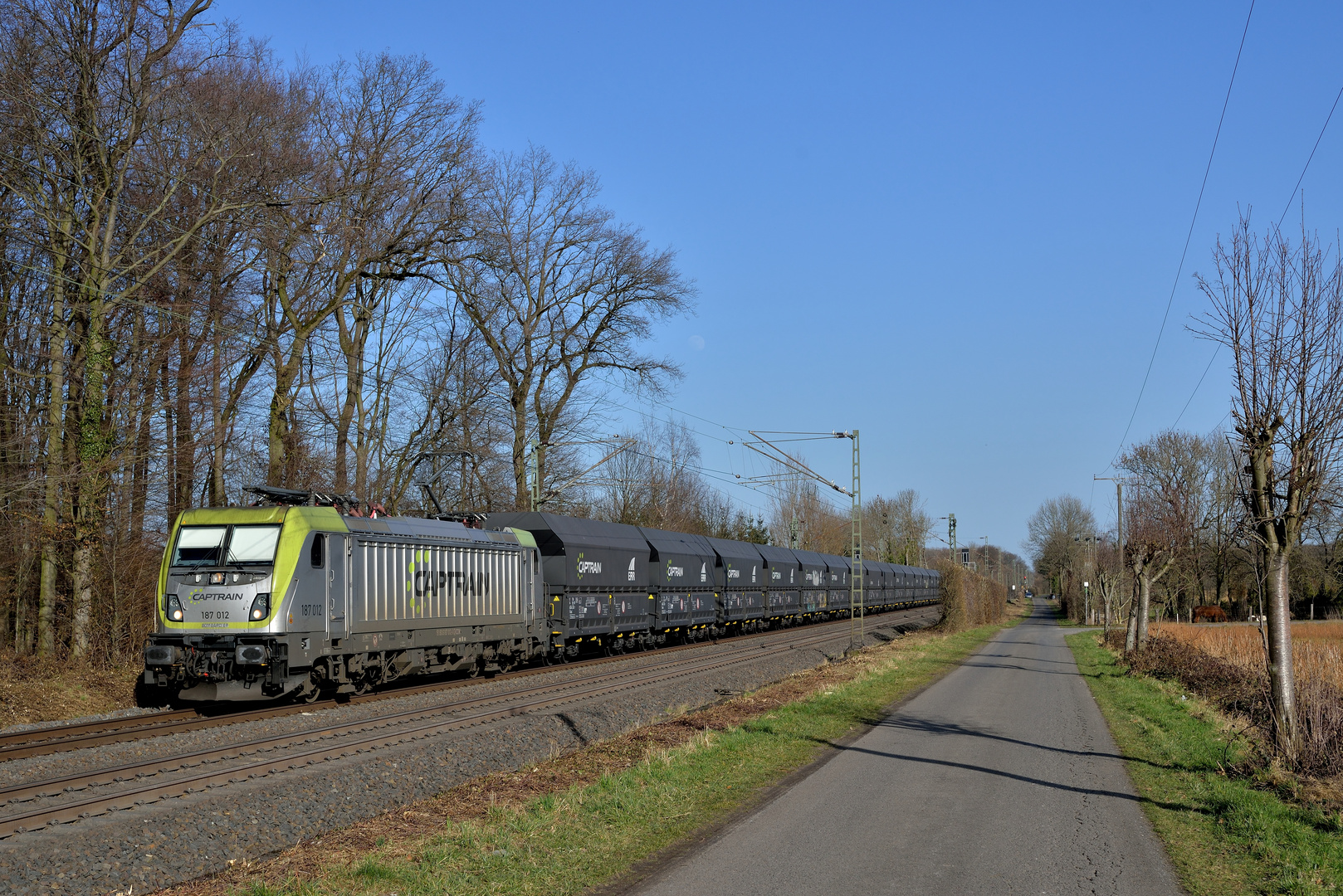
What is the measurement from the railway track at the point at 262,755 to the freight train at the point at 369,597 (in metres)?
0.90

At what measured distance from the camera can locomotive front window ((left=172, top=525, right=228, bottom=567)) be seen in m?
16.5

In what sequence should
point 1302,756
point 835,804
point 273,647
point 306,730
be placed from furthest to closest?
point 273,647, point 306,730, point 1302,756, point 835,804

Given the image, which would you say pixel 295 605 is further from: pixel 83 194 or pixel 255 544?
pixel 83 194

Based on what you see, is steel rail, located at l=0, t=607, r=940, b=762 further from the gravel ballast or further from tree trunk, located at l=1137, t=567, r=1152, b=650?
tree trunk, located at l=1137, t=567, r=1152, b=650

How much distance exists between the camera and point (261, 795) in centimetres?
1019

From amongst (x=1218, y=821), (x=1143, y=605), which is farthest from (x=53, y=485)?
(x=1143, y=605)

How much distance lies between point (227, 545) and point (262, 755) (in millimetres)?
5234

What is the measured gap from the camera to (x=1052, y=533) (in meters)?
118

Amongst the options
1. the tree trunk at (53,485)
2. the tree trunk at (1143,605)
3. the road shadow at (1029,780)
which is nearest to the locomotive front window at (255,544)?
the tree trunk at (53,485)

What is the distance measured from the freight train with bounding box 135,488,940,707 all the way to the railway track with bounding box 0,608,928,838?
2.96 feet

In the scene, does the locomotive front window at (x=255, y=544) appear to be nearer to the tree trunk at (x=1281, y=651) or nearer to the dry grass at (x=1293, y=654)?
the tree trunk at (x=1281, y=651)

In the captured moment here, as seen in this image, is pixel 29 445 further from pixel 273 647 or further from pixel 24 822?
pixel 24 822

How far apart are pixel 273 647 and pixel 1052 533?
115369 millimetres

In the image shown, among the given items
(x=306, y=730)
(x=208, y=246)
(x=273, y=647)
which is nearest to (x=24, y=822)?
(x=306, y=730)
